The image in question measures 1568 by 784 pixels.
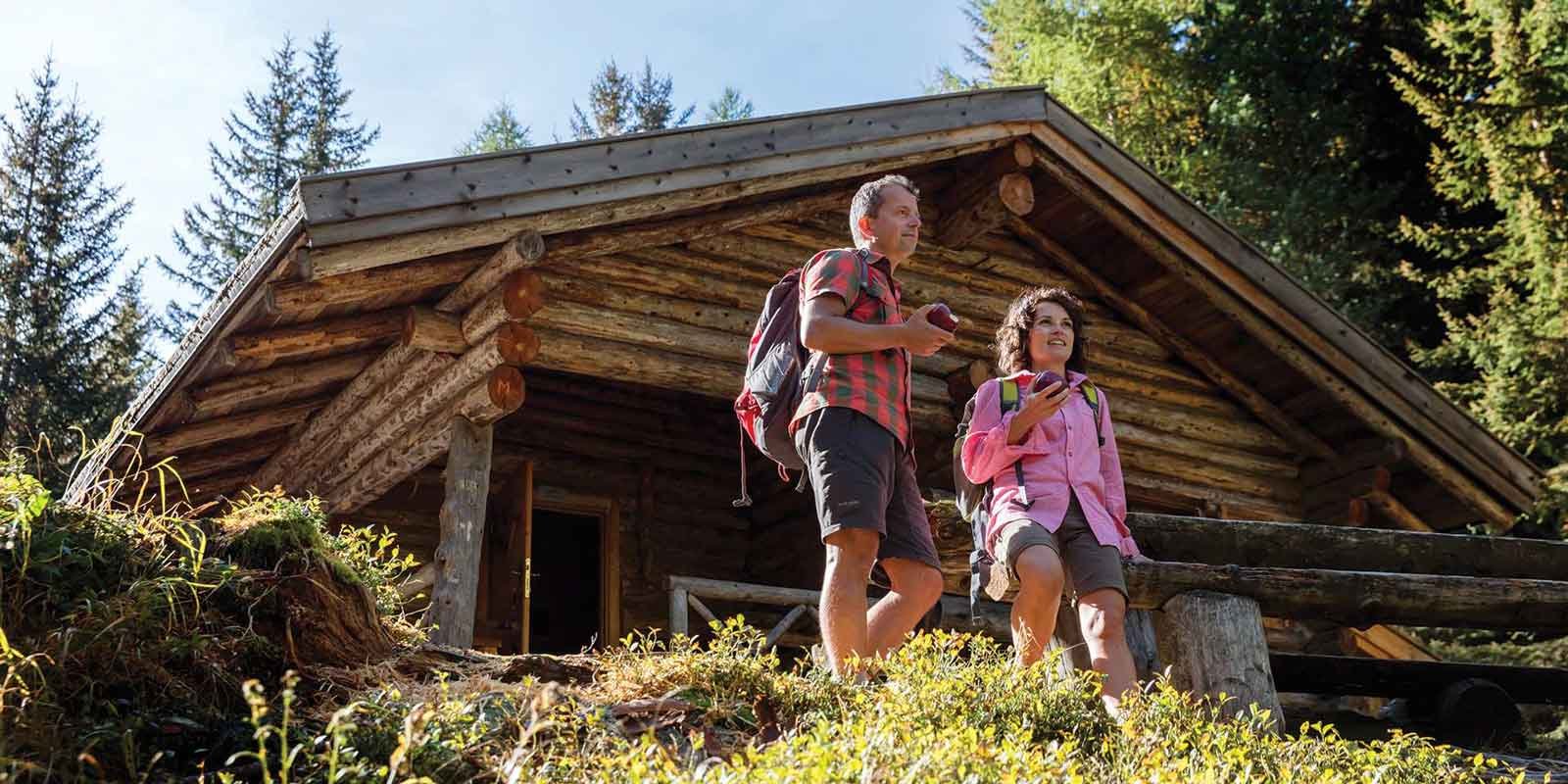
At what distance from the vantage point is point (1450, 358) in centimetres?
1775

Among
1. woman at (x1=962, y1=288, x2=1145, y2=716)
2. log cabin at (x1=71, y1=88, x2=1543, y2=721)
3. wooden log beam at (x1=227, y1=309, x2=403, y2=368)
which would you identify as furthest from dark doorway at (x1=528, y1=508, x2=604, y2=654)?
woman at (x1=962, y1=288, x2=1145, y2=716)

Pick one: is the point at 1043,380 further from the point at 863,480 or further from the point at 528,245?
the point at 528,245

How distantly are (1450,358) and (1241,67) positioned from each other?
7.40 meters

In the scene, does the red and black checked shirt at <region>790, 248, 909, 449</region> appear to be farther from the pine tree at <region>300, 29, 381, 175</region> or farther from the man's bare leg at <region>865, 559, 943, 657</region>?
the pine tree at <region>300, 29, 381, 175</region>

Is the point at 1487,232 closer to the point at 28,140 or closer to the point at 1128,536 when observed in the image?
the point at 1128,536

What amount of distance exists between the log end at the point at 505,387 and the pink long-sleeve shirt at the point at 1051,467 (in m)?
3.63

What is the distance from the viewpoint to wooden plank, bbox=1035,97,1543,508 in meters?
9.69

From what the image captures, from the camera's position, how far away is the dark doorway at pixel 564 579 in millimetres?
14578

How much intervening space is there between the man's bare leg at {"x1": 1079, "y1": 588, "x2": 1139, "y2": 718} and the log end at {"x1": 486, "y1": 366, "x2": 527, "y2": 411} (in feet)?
13.9

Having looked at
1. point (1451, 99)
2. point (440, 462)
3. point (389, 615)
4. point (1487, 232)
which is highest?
point (1451, 99)

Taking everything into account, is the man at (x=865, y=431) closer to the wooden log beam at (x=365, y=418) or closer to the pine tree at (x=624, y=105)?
the wooden log beam at (x=365, y=418)

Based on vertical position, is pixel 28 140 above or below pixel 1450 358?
above

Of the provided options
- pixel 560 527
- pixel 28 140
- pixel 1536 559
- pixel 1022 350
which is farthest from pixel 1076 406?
pixel 28 140

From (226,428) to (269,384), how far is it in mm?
842
